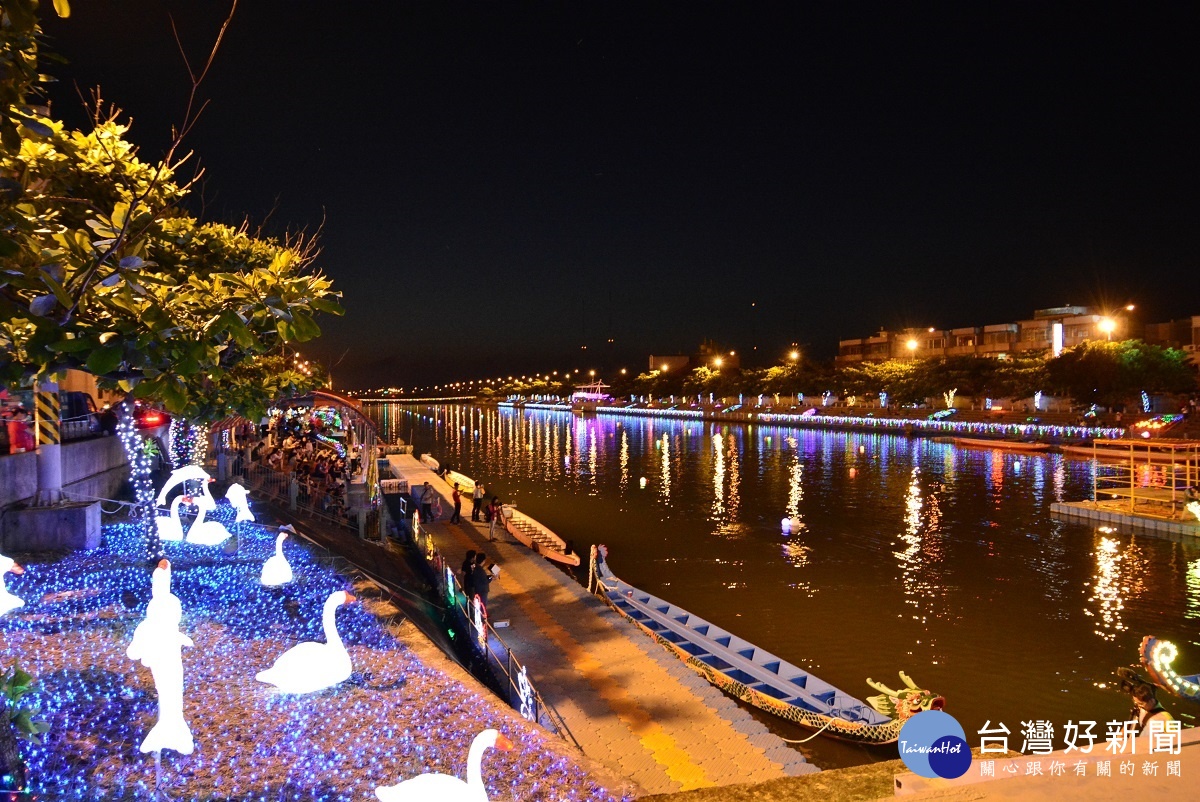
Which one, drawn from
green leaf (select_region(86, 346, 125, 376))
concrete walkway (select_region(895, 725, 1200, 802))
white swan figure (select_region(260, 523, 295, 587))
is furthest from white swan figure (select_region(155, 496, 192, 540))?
concrete walkway (select_region(895, 725, 1200, 802))

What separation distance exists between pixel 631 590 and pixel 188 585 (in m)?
8.73

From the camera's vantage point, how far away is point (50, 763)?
19.6 feet

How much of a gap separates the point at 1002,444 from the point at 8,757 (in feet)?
193

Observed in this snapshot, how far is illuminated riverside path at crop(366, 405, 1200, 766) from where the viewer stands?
1391cm

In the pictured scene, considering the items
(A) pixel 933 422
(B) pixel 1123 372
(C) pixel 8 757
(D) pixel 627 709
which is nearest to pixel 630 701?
(D) pixel 627 709

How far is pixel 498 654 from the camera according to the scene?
11.2 m

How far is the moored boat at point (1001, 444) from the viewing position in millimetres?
50750

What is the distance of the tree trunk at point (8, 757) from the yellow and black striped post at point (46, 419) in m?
9.76

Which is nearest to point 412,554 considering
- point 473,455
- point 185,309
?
point 185,309

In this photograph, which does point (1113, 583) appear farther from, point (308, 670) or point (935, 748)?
point (308, 670)

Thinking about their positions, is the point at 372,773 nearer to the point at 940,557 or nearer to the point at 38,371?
the point at 38,371

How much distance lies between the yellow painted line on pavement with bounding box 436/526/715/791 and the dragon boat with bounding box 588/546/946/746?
1.82m

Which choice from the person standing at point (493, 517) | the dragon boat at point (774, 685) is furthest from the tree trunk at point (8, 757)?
the person standing at point (493, 517)

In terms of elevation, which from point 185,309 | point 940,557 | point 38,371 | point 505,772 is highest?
point 185,309
